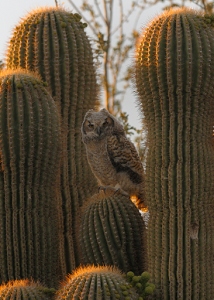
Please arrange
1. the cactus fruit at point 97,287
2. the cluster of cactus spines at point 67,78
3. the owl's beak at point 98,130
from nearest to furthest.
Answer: the cactus fruit at point 97,287
the cluster of cactus spines at point 67,78
the owl's beak at point 98,130

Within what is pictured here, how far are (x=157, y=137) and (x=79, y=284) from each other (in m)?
1.30

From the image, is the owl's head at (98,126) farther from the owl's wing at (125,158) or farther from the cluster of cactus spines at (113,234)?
the cluster of cactus spines at (113,234)

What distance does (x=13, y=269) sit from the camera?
6.05 metres

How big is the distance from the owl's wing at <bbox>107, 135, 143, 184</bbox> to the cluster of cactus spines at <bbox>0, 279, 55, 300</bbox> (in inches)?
Result: 69.6

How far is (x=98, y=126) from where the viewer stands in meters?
7.04

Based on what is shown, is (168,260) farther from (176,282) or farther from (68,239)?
(68,239)

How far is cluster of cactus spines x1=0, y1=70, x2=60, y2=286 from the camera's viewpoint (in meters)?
5.99

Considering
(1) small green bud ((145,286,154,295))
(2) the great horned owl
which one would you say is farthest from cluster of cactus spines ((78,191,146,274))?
(1) small green bud ((145,286,154,295))

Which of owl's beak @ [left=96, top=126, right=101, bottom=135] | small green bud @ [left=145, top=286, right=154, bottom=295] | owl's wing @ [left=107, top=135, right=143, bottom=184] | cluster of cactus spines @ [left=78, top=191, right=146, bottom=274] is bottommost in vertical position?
small green bud @ [left=145, top=286, right=154, bottom=295]

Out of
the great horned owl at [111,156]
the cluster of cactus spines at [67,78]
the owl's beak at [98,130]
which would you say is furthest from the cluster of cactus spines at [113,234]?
the owl's beak at [98,130]

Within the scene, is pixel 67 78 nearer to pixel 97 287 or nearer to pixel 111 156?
pixel 111 156

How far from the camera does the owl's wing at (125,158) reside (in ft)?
22.9

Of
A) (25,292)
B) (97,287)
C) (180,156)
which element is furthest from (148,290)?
(180,156)

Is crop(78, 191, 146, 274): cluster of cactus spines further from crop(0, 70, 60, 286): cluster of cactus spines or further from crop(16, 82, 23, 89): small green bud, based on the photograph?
crop(16, 82, 23, 89): small green bud
